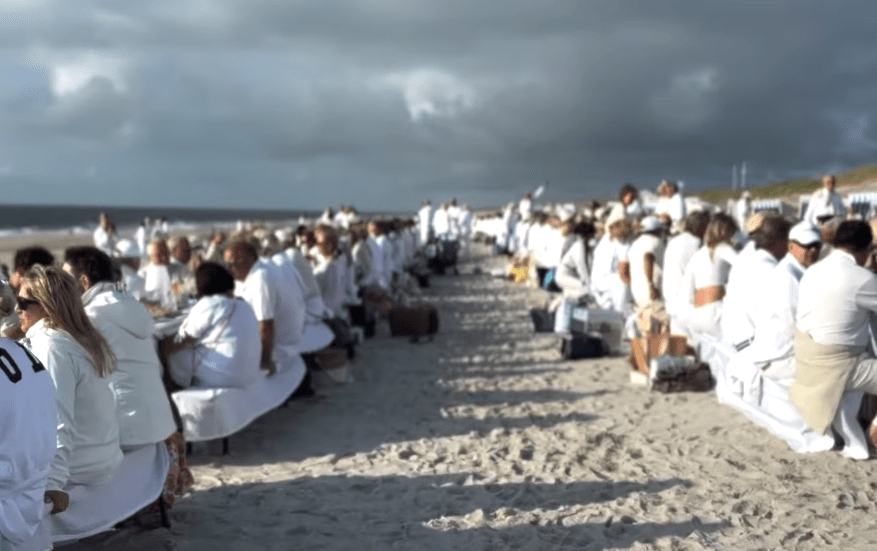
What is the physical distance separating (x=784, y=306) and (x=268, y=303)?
3.82m

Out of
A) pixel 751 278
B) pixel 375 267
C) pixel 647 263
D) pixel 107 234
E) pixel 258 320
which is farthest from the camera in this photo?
pixel 107 234

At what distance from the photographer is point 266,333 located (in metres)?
6.23

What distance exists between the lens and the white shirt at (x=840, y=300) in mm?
5047

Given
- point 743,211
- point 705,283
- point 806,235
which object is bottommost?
point 705,283

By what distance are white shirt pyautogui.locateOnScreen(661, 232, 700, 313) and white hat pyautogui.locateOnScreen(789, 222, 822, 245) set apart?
2.08m

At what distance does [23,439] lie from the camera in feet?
8.71

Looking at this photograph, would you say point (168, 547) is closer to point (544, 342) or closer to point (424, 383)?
point (424, 383)

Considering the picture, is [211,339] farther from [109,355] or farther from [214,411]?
[109,355]

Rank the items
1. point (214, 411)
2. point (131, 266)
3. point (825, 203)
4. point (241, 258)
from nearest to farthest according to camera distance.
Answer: point (214, 411) → point (241, 258) → point (131, 266) → point (825, 203)

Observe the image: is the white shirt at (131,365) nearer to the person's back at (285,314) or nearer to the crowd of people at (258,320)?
the crowd of people at (258,320)

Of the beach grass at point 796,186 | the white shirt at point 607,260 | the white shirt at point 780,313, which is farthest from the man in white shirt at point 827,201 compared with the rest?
the beach grass at point 796,186

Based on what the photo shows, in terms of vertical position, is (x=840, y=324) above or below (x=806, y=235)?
below

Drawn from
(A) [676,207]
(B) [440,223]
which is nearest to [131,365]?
(A) [676,207]

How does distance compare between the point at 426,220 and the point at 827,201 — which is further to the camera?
the point at 426,220
